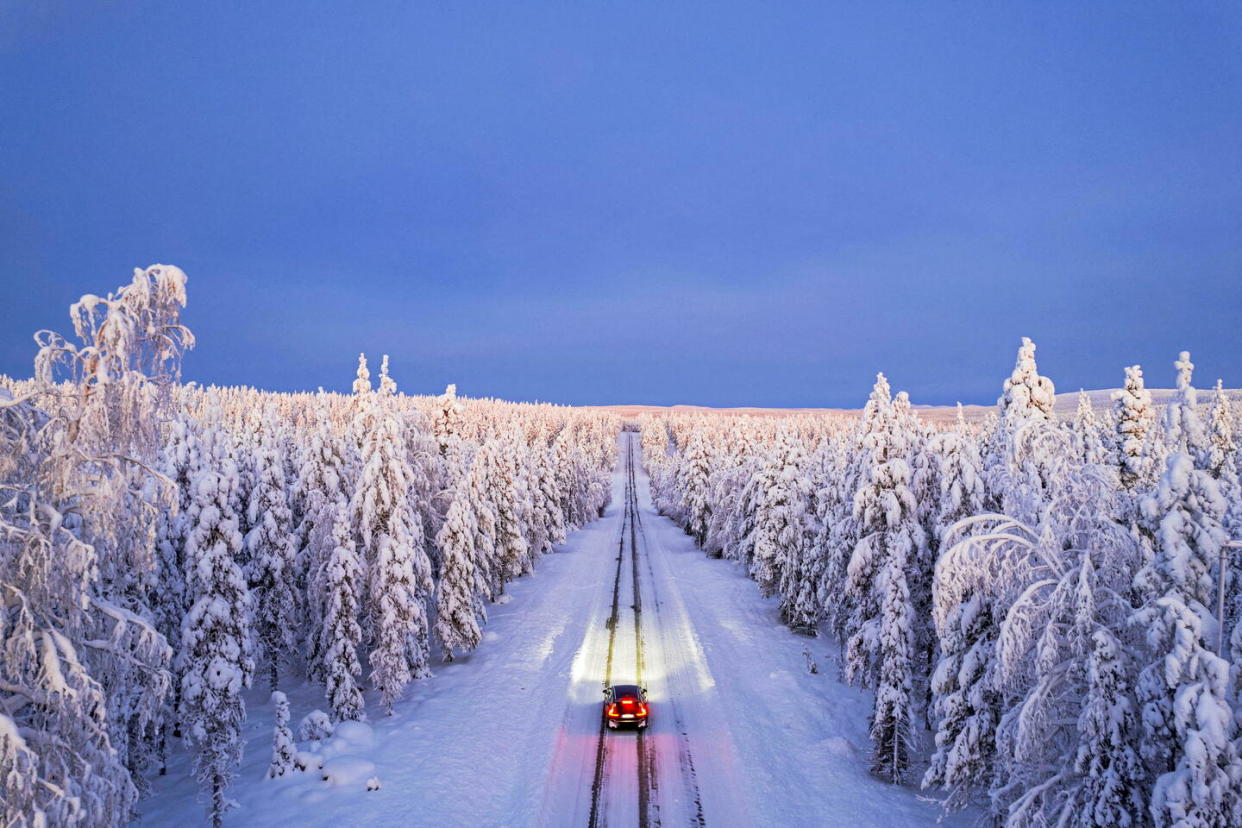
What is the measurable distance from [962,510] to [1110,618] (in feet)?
26.3

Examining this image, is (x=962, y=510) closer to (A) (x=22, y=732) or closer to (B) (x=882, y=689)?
(B) (x=882, y=689)

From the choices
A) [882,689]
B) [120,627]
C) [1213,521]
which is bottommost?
[882,689]

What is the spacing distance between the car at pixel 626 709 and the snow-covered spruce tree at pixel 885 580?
6903mm

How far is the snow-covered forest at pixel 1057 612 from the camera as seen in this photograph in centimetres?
880

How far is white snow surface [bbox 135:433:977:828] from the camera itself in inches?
670

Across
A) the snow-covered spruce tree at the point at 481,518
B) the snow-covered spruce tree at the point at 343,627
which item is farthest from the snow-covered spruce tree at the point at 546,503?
the snow-covered spruce tree at the point at 343,627

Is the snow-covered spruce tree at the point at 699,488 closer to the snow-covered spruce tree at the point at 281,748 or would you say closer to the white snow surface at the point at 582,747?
the white snow surface at the point at 582,747

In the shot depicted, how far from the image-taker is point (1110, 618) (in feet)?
34.6

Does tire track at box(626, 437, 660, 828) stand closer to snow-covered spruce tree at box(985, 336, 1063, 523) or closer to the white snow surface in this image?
the white snow surface

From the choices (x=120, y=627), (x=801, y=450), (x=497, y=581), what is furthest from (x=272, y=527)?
(x=801, y=450)

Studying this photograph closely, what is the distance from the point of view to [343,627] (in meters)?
22.1

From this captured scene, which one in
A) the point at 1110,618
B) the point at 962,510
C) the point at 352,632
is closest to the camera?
the point at 1110,618

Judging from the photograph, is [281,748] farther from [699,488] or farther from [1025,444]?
[699,488]

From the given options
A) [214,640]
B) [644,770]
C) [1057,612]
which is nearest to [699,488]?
[644,770]
